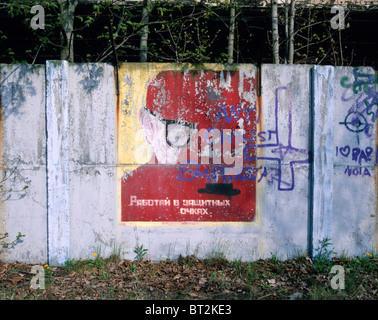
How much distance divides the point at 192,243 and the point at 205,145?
1.32 metres

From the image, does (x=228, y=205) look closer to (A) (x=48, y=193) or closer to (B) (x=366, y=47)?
(A) (x=48, y=193)

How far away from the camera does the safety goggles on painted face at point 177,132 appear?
396 centimetres

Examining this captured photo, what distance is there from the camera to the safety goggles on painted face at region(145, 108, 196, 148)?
3.96 meters

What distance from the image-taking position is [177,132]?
13.0ft

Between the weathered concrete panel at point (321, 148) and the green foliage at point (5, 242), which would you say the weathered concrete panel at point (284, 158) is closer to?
the weathered concrete panel at point (321, 148)

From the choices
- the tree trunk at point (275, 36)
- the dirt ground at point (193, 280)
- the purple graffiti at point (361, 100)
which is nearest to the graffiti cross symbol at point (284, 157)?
the purple graffiti at point (361, 100)

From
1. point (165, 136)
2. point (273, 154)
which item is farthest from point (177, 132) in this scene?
point (273, 154)

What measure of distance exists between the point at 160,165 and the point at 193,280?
1.50m

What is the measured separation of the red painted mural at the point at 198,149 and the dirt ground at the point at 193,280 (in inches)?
24.1

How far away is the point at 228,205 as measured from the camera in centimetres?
399

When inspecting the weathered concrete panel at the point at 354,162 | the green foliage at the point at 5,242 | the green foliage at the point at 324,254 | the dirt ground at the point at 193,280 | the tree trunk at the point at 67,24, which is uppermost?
the tree trunk at the point at 67,24

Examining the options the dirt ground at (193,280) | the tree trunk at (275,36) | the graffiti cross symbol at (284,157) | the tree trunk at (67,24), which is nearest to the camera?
the dirt ground at (193,280)
